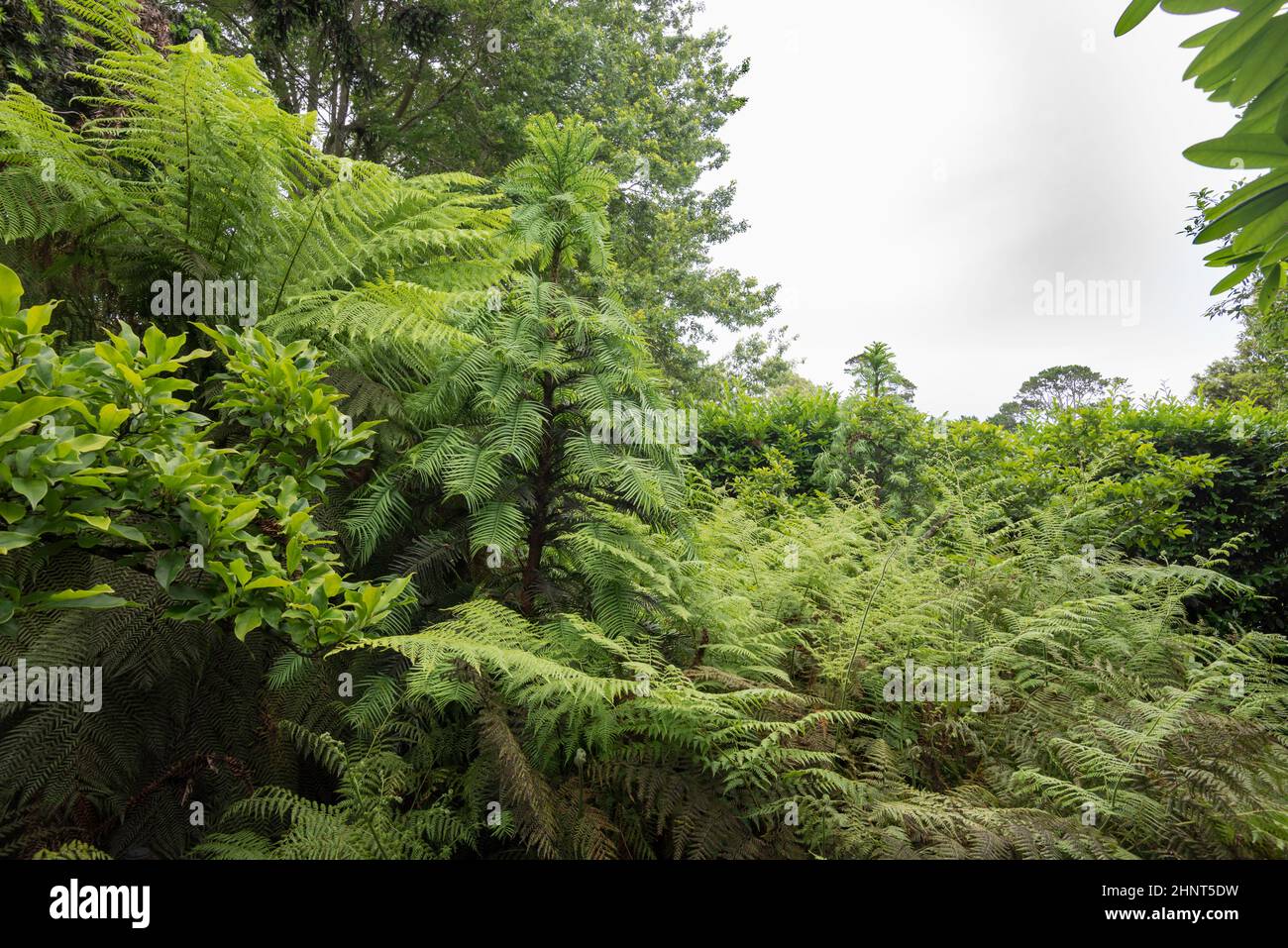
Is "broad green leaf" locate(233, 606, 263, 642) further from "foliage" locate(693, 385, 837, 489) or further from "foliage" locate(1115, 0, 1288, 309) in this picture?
"foliage" locate(693, 385, 837, 489)

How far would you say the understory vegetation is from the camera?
1335 millimetres

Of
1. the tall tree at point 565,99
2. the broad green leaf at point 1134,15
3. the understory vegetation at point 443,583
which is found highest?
the tall tree at point 565,99

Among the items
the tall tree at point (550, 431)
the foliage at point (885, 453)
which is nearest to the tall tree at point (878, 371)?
the foliage at point (885, 453)

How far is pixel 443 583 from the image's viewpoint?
7.57 ft

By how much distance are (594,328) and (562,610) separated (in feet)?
3.38

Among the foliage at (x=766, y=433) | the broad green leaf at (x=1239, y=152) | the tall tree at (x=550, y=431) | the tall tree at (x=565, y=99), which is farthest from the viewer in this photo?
the tall tree at (x=565, y=99)

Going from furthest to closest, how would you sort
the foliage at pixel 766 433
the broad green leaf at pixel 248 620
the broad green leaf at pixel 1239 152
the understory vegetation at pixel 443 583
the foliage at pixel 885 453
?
the foliage at pixel 766 433
the foliage at pixel 885 453
the understory vegetation at pixel 443 583
the broad green leaf at pixel 248 620
the broad green leaf at pixel 1239 152

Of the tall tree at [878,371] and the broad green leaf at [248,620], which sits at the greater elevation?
the tall tree at [878,371]

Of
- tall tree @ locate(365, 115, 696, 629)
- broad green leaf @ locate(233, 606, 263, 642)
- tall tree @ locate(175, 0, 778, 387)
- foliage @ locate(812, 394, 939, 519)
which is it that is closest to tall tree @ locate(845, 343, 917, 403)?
foliage @ locate(812, 394, 939, 519)

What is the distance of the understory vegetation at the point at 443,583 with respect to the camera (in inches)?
52.6

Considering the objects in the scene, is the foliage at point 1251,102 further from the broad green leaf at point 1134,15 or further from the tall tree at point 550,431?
the tall tree at point 550,431

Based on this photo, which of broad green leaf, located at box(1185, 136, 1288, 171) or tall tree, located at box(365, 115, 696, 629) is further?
tall tree, located at box(365, 115, 696, 629)
